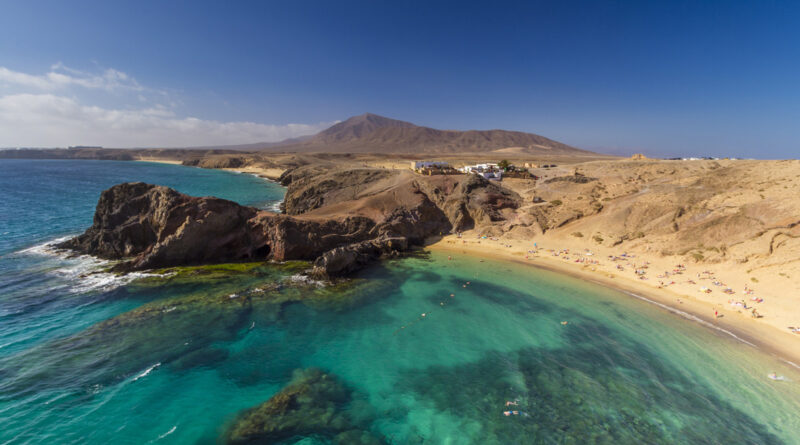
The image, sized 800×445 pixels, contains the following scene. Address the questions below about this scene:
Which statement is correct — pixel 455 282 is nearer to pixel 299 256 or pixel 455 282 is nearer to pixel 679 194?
pixel 299 256

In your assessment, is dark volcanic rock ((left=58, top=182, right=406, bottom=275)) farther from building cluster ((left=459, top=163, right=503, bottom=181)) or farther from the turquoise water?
building cluster ((left=459, top=163, right=503, bottom=181))

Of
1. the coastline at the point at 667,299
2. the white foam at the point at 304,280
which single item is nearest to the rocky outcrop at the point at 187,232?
the white foam at the point at 304,280

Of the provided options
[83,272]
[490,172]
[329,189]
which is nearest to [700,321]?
[490,172]

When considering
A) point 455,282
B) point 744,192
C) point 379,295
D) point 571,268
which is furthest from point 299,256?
point 744,192

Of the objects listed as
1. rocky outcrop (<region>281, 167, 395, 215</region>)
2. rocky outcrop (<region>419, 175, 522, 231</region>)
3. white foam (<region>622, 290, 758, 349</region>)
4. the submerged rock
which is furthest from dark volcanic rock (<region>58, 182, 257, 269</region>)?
white foam (<region>622, 290, 758, 349</region>)

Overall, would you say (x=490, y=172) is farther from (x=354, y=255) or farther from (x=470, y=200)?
(x=354, y=255)

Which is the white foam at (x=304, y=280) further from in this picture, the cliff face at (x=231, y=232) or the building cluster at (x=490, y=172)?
the building cluster at (x=490, y=172)
